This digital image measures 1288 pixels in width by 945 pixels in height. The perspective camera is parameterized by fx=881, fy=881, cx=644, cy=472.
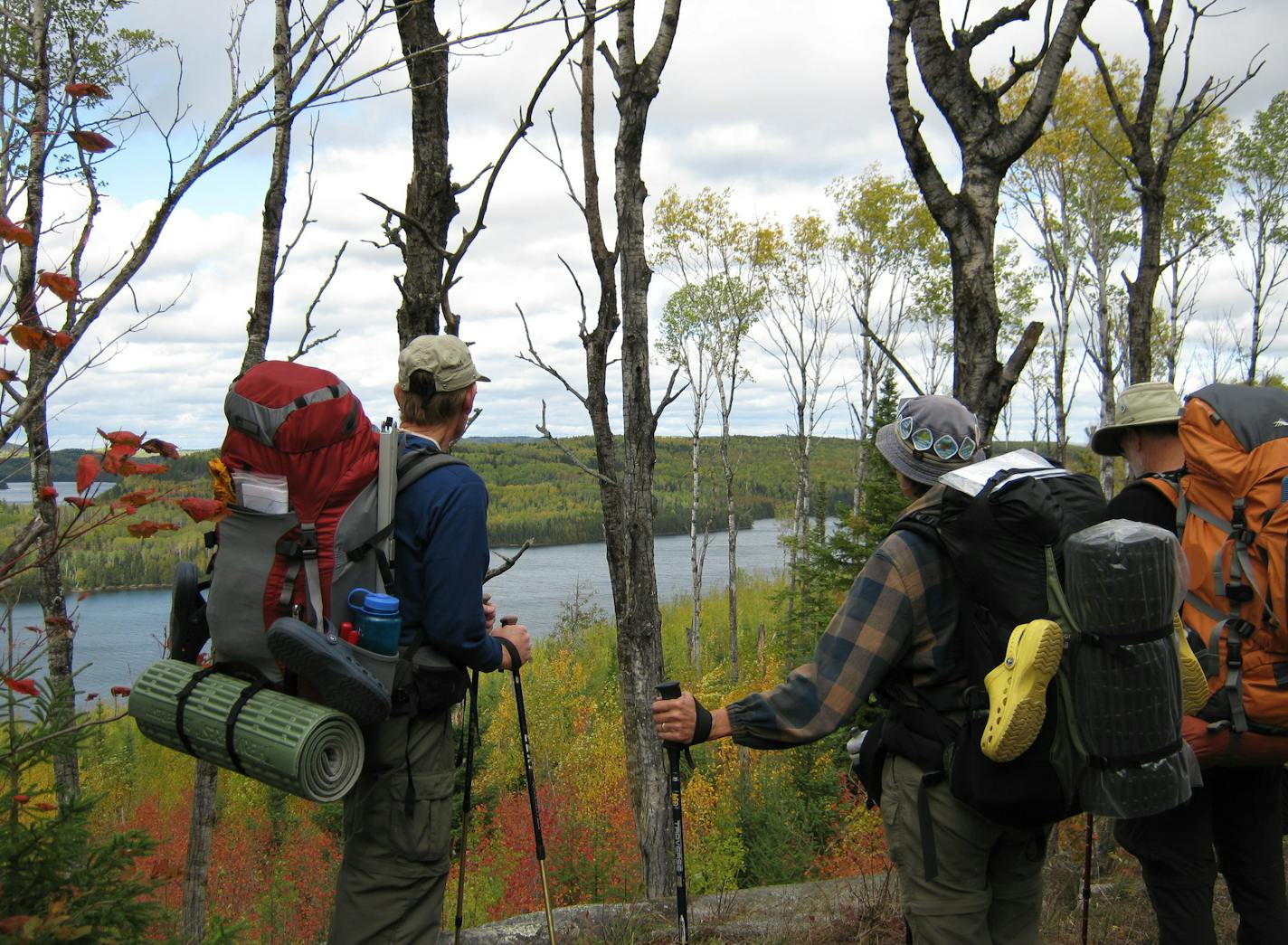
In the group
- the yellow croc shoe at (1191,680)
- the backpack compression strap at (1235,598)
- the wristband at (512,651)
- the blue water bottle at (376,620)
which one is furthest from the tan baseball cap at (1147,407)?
the blue water bottle at (376,620)

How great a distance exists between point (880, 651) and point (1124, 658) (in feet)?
1.62

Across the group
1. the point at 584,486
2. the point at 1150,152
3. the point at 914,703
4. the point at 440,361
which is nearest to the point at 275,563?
the point at 440,361

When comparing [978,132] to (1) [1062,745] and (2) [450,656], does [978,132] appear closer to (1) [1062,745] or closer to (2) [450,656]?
(1) [1062,745]

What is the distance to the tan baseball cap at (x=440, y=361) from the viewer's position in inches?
95.7

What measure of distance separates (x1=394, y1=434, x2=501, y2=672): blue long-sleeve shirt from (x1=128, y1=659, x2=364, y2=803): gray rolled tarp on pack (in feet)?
0.99

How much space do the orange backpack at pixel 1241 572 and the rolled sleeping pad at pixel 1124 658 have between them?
74 centimetres

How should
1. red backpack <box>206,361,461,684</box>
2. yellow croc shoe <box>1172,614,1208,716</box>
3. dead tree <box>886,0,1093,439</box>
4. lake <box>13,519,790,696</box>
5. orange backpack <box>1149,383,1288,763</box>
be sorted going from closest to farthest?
red backpack <box>206,361,461,684</box>, yellow croc shoe <box>1172,614,1208,716</box>, orange backpack <box>1149,383,1288,763</box>, dead tree <box>886,0,1093,439</box>, lake <box>13,519,790,696</box>

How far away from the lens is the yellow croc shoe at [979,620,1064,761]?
174cm

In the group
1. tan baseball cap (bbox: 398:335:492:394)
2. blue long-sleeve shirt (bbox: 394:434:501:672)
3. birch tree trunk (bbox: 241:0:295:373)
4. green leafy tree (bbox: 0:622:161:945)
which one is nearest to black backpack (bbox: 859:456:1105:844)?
blue long-sleeve shirt (bbox: 394:434:501:672)

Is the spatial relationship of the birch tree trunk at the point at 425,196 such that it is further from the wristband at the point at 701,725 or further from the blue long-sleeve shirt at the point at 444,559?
the wristband at the point at 701,725

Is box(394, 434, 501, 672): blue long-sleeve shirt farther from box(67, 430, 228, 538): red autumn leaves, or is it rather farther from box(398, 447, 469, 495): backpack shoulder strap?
box(67, 430, 228, 538): red autumn leaves

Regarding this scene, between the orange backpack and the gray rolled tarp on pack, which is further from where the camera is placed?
the orange backpack

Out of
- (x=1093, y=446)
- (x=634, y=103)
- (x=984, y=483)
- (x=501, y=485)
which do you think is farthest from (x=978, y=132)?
(x=501, y=485)

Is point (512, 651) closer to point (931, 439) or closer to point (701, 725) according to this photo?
point (701, 725)
